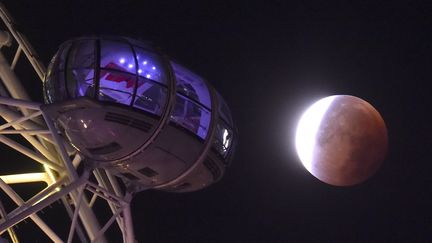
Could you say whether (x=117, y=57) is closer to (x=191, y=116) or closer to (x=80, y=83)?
(x=80, y=83)

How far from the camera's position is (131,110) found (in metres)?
12.2

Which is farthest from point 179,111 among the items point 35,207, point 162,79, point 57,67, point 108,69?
point 35,207

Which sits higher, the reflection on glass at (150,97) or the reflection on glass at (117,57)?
the reflection on glass at (117,57)

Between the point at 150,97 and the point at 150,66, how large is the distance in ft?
2.38

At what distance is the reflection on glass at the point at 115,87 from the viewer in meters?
12.2

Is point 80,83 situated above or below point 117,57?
below

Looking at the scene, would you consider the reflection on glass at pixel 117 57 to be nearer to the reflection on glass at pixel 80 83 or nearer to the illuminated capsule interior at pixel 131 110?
the illuminated capsule interior at pixel 131 110

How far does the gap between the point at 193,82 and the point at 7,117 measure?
425cm

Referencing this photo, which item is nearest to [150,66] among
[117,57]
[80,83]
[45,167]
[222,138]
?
[117,57]

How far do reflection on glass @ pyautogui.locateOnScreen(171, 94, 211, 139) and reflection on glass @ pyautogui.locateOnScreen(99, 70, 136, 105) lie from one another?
3.34 ft

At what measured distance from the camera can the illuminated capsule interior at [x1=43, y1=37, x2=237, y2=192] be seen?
1220cm

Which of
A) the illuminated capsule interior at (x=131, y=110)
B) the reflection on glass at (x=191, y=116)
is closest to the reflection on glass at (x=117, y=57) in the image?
the illuminated capsule interior at (x=131, y=110)

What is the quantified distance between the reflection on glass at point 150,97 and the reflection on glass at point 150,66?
0.47 ft

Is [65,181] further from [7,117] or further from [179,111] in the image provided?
[179,111]
